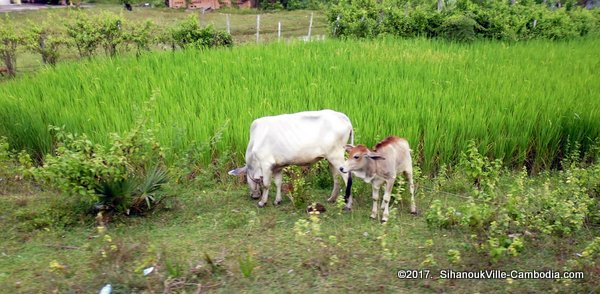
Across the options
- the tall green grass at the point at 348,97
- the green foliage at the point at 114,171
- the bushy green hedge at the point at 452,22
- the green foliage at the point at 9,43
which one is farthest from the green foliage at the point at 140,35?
the green foliage at the point at 114,171

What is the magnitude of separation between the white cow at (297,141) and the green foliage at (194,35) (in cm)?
553

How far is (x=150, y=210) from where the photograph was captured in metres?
3.76

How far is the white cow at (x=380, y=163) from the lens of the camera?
3375 mm

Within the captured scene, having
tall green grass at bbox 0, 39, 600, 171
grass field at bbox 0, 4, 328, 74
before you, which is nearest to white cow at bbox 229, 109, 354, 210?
tall green grass at bbox 0, 39, 600, 171

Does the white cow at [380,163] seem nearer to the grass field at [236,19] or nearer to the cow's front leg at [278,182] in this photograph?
the cow's front leg at [278,182]

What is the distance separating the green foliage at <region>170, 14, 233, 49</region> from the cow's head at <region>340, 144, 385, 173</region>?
592cm

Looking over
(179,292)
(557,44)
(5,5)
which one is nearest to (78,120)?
(179,292)

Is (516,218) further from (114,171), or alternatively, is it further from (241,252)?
(114,171)

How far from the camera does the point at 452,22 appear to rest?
30.7 ft

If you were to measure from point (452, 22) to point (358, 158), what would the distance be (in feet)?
22.1

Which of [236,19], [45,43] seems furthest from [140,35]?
[236,19]

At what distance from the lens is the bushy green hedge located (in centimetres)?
966

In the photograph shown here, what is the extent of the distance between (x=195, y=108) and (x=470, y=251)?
3.08m

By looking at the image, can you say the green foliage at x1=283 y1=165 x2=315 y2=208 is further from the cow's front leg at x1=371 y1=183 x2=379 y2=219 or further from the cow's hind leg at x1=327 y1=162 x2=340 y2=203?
the cow's front leg at x1=371 y1=183 x2=379 y2=219
